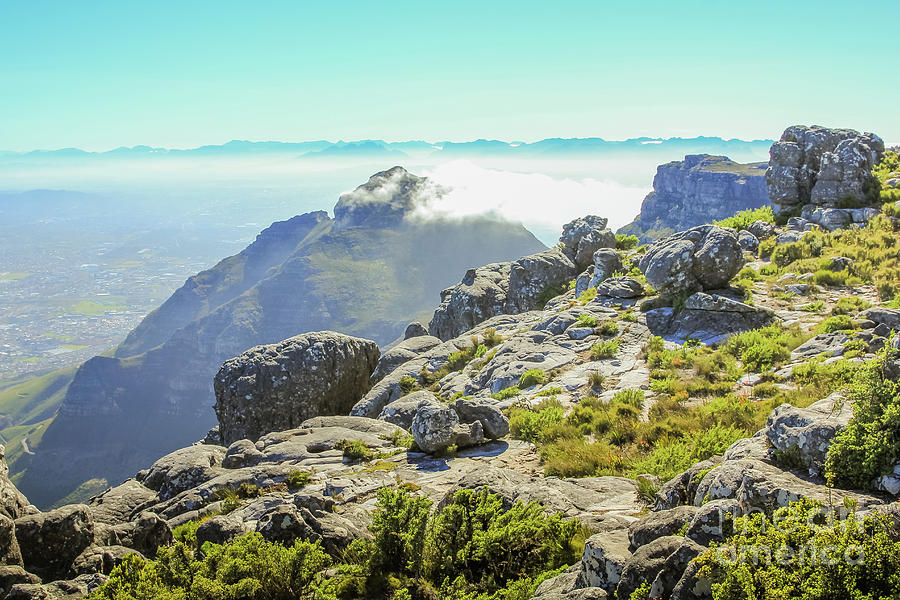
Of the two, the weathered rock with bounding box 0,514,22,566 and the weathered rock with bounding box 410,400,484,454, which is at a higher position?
the weathered rock with bounding box 0,514,22,566

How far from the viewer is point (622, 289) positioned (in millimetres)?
28500

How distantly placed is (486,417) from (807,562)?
11883 millimetres

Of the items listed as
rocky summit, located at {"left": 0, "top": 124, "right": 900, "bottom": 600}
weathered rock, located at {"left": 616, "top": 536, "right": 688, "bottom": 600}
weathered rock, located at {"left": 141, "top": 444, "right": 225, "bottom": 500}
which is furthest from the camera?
weathered rock, located at {"left": 141, "top": 444, "right": 225, "bottom": 500}

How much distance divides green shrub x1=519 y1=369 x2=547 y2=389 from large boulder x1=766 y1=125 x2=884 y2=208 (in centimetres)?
2881

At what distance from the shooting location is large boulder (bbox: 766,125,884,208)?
3469 cm

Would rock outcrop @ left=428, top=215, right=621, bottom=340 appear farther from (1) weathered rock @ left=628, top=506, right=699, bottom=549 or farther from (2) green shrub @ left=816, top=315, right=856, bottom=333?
(1) weathered rock @ left=628, top=506, right=699, bottom=549

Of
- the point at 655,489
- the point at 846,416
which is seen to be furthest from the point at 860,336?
the point at 655,489

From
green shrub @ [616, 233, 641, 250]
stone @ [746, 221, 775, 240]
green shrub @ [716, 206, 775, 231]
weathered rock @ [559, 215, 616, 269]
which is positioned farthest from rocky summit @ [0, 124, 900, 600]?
weathered rock @ [559, 215, 616, 269]

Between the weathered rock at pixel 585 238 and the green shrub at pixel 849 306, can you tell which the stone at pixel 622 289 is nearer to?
the green shrub at pixel 849 306

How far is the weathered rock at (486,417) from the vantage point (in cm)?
1628

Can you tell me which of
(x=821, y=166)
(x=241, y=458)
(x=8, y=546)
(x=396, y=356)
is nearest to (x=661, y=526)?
(x=8, y=546)

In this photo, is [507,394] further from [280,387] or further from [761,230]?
[761,230]

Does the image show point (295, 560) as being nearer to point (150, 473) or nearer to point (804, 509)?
point (804, 509)

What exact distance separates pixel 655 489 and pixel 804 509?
Answer: 4.21 meters
